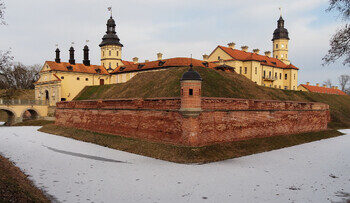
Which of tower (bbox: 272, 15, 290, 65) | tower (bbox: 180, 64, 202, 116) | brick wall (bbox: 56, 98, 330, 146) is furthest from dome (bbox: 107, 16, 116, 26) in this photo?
tower (bbox: 180, 64, 202, 116)

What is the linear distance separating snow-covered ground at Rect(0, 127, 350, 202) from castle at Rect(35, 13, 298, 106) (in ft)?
107

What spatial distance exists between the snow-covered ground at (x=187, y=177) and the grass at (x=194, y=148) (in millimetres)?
756

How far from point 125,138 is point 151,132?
119 inches

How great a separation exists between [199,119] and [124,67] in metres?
42.5

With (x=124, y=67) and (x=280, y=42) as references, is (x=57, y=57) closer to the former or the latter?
(x=124, y=67)

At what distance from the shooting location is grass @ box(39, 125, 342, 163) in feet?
49.0

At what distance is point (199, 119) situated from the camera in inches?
620

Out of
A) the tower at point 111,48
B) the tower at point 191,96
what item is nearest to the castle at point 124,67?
the tower at point 111,48

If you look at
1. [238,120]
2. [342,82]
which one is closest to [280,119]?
[238,120]

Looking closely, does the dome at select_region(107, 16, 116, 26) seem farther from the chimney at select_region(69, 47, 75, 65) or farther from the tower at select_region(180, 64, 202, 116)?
the tower at select_region(180, 64, 202, 116)

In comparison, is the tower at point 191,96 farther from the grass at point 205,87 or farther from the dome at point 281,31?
the dome at point 281,31

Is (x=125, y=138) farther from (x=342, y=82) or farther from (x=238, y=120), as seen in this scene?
(x=342, y=82)

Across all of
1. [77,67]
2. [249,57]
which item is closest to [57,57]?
[77,67]

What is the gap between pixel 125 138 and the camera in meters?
20.1
